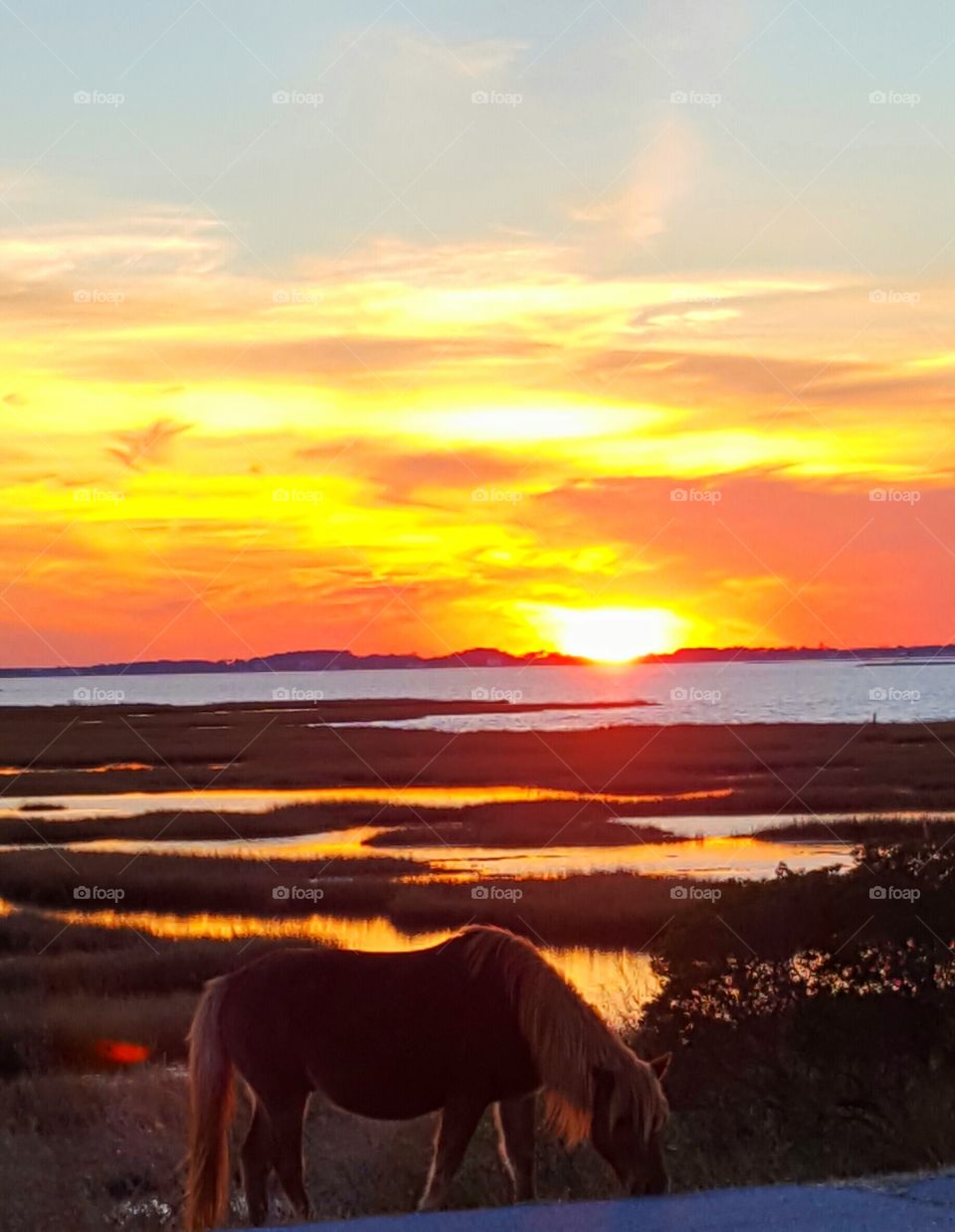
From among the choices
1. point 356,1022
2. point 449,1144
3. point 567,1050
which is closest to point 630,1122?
point 567,1050

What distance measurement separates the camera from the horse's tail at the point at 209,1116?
9320 millimetres

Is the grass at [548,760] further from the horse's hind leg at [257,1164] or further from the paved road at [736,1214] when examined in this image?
the paved road at [736,1214]

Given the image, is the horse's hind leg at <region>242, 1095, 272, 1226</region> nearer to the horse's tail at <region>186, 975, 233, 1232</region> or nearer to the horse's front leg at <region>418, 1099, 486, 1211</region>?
the horse's tail at <region>186, 975, 233, 1232</region>

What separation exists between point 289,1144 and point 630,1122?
2216 millimetres

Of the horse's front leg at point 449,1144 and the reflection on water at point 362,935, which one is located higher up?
the horse's front leg at point 449,1144

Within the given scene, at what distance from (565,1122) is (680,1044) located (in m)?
5.46

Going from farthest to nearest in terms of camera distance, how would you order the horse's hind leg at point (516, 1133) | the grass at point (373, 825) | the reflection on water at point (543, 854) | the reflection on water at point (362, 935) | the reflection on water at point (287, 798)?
the reflection on water at point (287, 798) < the grass at point (373, 825) < the reflection on water at point (543, 854) < the reflection on water at point (362, 935) < the horse's hind leg at point (516, 1133)

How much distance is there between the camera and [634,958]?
23.7 meters

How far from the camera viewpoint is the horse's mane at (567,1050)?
8.58m

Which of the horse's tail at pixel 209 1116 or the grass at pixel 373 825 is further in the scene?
the grass at pixel 373 825

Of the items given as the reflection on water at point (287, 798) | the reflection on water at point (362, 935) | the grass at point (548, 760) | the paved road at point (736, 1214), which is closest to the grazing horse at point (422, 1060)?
the paved road at point (736, 1214)

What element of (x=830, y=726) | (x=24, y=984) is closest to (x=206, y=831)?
(x=24, y=984)

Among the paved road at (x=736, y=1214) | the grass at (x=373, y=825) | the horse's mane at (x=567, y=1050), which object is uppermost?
the horse's mane at (x=567, y=1050)

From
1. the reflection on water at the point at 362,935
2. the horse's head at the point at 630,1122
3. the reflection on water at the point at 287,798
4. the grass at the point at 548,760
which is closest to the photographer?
the horse's head at the point at 630,1122
